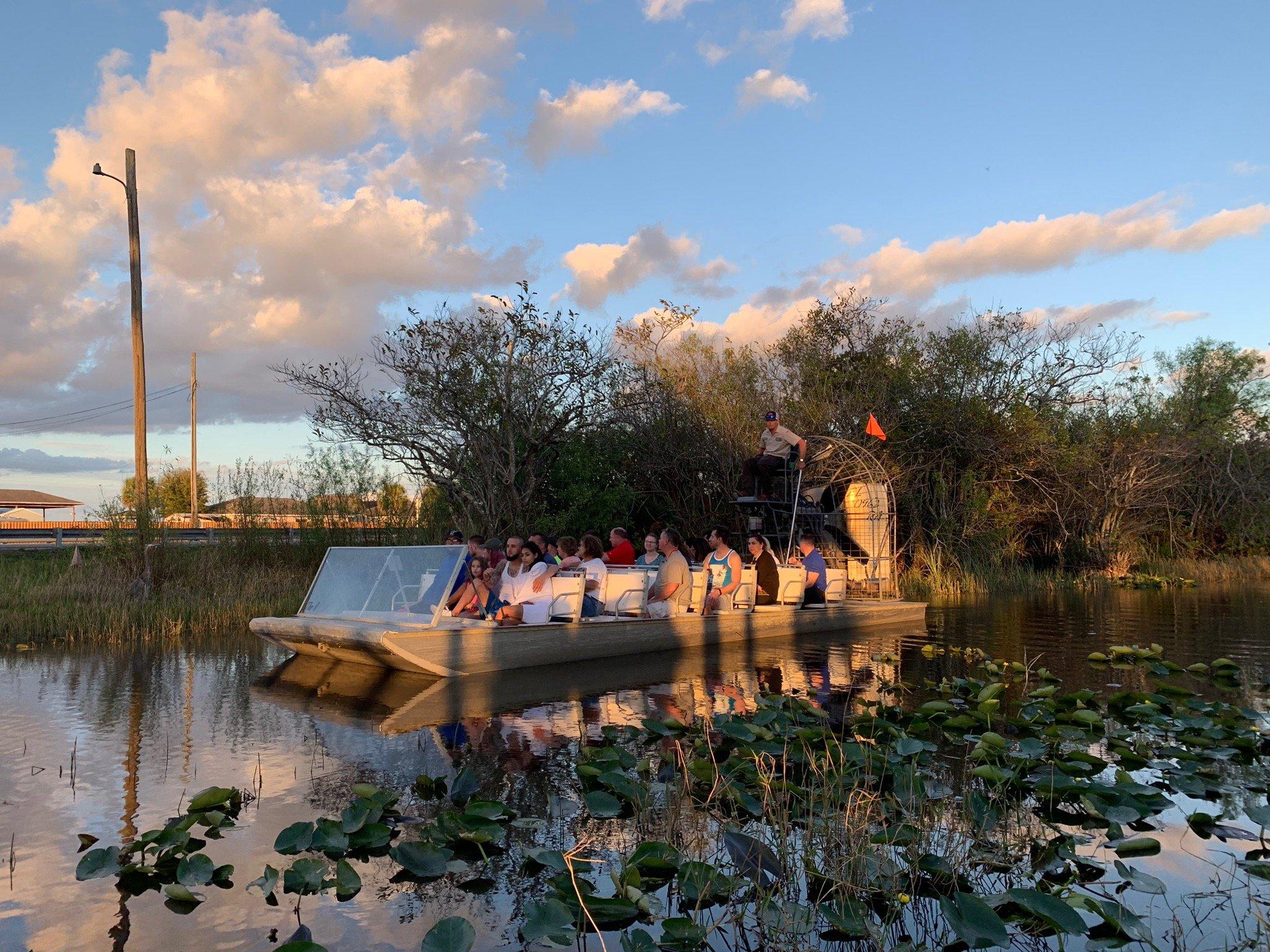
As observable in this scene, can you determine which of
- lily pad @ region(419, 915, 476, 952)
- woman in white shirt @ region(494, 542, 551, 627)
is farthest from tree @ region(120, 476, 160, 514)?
lily pad @ region(419, 915, 476, 952)

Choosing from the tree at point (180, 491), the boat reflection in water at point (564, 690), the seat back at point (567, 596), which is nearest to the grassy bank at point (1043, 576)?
the boat reflection in water at point (564, 690)

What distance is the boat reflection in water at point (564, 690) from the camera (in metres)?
8.52

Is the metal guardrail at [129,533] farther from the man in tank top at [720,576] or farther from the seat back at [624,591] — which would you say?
the man in tank top at [720,576]

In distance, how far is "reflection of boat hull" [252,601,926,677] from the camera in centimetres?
998

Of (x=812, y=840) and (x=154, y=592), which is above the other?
(x=154, y=592)

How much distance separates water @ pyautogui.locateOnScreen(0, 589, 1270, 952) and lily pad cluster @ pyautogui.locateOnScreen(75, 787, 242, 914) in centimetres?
7

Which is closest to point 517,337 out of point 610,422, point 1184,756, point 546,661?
point 610,422

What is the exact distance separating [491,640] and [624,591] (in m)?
2.36

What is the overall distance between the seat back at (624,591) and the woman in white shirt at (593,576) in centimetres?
7

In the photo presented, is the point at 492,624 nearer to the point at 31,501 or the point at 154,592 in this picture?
the point at 154,592

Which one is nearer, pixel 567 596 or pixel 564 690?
pixel 564 690

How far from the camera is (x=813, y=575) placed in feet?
51.4

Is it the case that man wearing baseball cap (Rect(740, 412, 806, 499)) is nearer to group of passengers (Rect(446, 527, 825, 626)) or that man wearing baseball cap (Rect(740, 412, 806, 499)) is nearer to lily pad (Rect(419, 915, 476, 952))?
group of passengers (Rect(446, 527, 825, 626))

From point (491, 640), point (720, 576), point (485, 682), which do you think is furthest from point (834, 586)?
point (485, 682)
